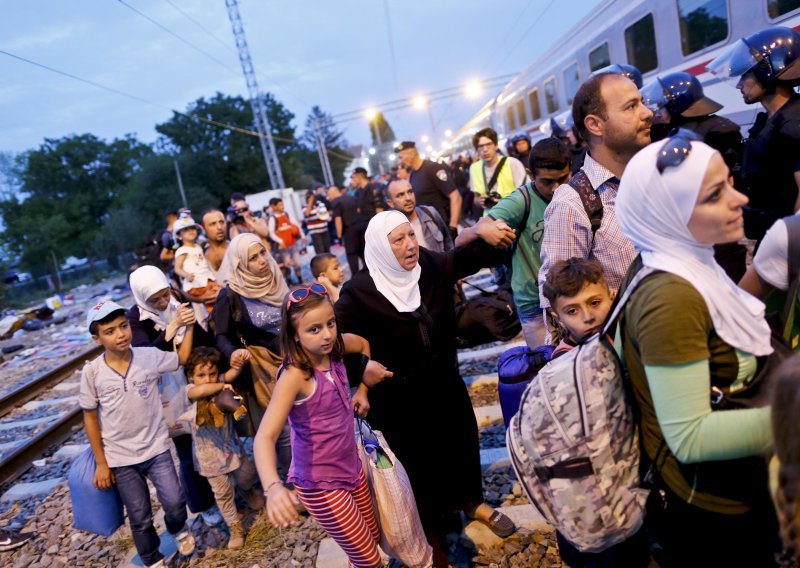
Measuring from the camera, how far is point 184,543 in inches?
158

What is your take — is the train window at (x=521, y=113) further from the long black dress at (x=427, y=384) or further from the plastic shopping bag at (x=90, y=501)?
the plastic shopping bag at (x=90, y=501)

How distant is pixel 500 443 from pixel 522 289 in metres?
1.53

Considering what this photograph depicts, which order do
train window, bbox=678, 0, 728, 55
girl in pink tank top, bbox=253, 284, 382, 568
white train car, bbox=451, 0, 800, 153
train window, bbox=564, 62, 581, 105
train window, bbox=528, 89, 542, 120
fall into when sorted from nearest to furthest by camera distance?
girl in pink tank top, bbox=253, 284, 382, 568, white train car, bbox=451, 0, 800, 153, train window, bbox=678, 0, 728, 55, train window, bbox=564, 62, 581, 105, train window, bbox=528, 89, 542, 120

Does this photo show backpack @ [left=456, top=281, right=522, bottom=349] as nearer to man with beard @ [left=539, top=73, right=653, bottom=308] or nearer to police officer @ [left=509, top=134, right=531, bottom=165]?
man with beard @ [left=539, top=73, right=653, bottom=308]

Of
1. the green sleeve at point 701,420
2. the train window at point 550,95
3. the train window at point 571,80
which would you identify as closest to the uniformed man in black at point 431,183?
the train window at point 571,80

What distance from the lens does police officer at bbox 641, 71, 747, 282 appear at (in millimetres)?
4512

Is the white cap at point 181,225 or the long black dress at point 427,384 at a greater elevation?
the white cap at point 181,225

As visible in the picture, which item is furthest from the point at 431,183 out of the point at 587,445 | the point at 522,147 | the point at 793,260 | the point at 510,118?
the point at 510,118

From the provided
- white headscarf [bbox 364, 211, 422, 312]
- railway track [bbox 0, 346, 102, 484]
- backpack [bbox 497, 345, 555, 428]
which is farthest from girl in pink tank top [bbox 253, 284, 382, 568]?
railway track [bbox 0, 346, 102, 484]

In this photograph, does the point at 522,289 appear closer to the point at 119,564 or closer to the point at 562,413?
the point at 562,413

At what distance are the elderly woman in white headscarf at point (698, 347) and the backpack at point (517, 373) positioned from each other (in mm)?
1130

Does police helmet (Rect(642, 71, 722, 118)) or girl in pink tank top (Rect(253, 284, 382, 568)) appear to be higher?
police helmet (Rect(642, 71, 722, 118))

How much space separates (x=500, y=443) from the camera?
181 inches

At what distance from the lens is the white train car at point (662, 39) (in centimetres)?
671
